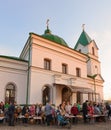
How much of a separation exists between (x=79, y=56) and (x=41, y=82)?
7.66 m

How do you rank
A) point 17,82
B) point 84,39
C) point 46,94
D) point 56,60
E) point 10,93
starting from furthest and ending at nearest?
point 84,39, point 56,60, point 46,94, point 17,82, point 10,93

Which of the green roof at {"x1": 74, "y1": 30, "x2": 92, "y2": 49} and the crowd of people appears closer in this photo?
the crowd of people

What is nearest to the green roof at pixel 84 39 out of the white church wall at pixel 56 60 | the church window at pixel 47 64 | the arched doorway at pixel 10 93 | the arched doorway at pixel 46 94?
the white church wall at pixel 56 60

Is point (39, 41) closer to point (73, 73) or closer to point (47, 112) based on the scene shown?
point (73, 73)

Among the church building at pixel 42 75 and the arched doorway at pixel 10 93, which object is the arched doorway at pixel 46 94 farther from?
the arched doorway at pixel 10 93

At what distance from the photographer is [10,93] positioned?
57.4 ft

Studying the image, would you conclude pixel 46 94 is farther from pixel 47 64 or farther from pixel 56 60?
pixel 56 60

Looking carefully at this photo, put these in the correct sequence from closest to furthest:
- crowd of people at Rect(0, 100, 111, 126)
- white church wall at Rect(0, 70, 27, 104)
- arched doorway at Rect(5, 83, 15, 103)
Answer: crowd of people at Rect(0, 100, 111, 126)
white church wall at Rect(0, 70, 27, 104)
arched doorway at Rect(5, 83, 15, 103)

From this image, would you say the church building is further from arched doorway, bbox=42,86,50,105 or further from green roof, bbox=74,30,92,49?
green roof, bbox=74,30,92,49

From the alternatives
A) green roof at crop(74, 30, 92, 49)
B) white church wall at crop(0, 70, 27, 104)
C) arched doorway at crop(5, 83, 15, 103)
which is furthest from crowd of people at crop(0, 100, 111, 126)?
green roof at crop(74, 30, 92, 49)

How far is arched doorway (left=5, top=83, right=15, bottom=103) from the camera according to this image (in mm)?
17250

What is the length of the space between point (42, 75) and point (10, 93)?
3.49 metres

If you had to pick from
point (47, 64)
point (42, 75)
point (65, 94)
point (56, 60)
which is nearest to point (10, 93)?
point (42, 75)

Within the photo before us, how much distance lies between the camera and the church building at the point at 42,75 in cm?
1755
